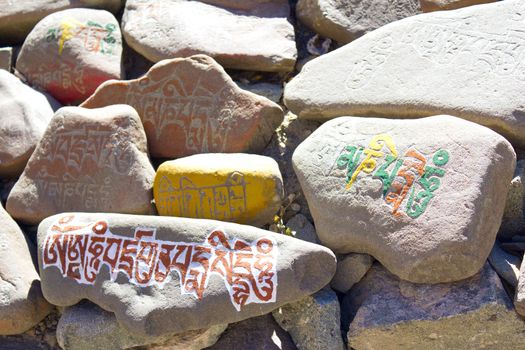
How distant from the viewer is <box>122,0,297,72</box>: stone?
10.8ft

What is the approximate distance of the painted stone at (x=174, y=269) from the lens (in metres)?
2.52

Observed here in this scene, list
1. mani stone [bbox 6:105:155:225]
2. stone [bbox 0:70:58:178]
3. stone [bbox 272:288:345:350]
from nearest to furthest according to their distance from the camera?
stone [bbox 272:288:345:350] → mani stone [bbox 6:105:155:225] → stone [bbox 0:70:58:178]

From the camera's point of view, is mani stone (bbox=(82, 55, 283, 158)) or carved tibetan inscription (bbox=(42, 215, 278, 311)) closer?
carved tibetan inscription (bbox=(42, 215, 278, 311))

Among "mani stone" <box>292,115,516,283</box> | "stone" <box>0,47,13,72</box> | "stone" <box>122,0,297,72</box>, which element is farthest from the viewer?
"stone" <box>0,47,13,72</box>

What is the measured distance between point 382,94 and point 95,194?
1189 millimetres

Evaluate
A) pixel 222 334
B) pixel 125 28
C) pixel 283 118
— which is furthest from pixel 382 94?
pixel 125 28

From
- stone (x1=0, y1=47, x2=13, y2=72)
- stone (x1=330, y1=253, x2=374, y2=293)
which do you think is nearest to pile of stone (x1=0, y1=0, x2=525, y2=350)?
stone (x1=330, y1=253, x2=374, y2=293)

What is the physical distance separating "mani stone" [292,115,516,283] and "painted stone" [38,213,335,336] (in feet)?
0.62

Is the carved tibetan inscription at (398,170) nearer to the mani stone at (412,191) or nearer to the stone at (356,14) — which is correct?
the mani stone at (412,191)

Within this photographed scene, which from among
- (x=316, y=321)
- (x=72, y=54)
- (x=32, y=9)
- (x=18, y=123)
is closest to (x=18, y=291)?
(x=18, y=123)

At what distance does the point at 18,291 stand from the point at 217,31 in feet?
4.75

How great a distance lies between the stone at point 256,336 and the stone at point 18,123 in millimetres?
1203

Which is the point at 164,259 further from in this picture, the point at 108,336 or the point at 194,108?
the point at 194,108

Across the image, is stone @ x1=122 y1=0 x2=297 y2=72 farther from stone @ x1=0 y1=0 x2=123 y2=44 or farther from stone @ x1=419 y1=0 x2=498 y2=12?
stone @ x1=419 y1=0 x2=498 y2=12
